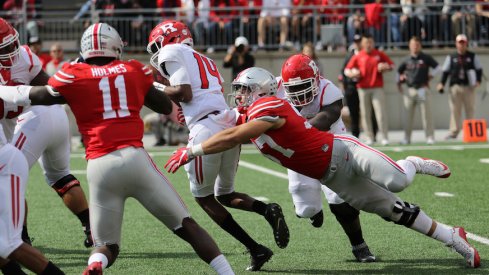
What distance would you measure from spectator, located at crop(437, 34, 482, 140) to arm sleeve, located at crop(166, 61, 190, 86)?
1023 centimetres

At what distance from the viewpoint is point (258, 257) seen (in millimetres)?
6836

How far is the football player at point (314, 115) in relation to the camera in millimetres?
6805

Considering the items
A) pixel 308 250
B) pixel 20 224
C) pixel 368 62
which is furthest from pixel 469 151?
pixel 20 224

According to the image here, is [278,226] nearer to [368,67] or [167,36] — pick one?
[167,36]

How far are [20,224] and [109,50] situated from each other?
1.13 m

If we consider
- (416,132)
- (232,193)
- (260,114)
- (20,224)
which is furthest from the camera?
(416,132)

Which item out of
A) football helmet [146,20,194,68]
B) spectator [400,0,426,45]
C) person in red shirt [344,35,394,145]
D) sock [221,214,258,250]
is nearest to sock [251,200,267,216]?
sock [221,214,258,250]

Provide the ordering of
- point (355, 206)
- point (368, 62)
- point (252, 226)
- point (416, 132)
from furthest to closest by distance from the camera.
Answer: point (416, 132) → point (368, 62) → point (252, 226) → point (355, 206)

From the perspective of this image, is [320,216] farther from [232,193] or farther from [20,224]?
[20,224]

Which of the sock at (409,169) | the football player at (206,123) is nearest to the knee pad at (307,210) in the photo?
the football player at (206,123)

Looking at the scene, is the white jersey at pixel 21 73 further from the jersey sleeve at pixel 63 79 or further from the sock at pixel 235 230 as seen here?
the sock at pixel 235 230

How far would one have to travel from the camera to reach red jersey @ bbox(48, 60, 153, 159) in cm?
556

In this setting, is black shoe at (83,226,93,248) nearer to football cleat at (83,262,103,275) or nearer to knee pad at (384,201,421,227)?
football cleat at (83,262,103,275)

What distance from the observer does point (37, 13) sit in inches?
770
